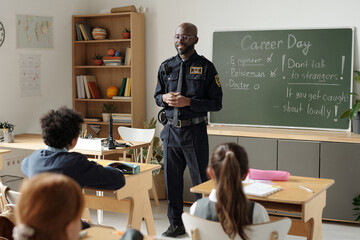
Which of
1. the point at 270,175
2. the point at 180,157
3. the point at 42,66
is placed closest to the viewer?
the point at 270,175

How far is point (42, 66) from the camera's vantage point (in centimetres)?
608

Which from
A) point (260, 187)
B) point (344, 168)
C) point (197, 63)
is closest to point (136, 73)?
point (197, 63)

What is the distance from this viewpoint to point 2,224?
2520mm

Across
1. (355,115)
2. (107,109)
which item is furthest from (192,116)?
(107,109)

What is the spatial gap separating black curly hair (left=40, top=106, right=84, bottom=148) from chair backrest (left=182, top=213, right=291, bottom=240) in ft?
2.99

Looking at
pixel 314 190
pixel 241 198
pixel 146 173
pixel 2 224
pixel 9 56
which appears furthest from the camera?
pixel 9 56

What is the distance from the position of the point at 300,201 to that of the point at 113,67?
4.14 m

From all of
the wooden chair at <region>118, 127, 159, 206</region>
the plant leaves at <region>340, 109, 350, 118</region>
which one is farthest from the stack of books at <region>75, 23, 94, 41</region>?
the plant leaves at <region>340, 109, 350, 118</region>

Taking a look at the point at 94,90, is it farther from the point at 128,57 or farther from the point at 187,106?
the point at 187,106

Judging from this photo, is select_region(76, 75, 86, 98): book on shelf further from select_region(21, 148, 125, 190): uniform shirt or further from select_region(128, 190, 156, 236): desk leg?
select_region(21, 148, 125, 190): uniform shirt

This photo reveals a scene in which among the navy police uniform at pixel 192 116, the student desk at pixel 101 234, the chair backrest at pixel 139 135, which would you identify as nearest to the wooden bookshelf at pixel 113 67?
the chair backrest at pixel 139 135

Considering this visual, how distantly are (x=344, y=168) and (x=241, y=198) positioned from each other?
9.68 ft

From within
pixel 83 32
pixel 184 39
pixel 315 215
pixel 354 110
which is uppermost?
pixel 83 32

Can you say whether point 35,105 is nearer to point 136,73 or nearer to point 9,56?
point 9,56
